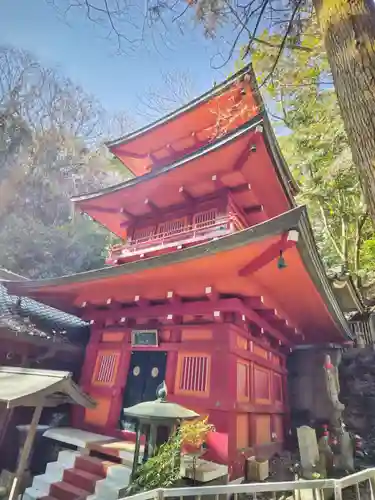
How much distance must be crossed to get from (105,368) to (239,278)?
442 cm

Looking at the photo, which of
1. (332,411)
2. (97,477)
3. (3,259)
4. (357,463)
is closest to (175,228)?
(97,477)

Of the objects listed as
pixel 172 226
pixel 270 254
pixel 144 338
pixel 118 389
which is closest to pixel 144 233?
pixel 172 226

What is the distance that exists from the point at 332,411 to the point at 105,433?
20.8 feet

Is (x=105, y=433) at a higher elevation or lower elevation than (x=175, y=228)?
lower

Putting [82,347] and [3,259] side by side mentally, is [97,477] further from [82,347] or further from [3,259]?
[3,259]

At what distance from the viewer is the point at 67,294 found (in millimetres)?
7938

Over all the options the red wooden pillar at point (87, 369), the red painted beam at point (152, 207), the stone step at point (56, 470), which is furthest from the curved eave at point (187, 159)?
the stone step at point (56, 470)

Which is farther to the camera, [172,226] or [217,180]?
[172,226]

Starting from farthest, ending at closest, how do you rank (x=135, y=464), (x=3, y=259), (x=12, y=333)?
(x=3, y=259) → (x=12, y=333) → (x=135, y=464)

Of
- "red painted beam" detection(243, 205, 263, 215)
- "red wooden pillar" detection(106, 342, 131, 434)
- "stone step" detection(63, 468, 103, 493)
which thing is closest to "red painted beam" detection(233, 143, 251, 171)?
"red painted beam" detection(243, 205, 263, 215)

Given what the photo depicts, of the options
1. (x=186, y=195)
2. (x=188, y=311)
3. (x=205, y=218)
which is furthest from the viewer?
(x=186, y=195)

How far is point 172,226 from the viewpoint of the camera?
365 inches

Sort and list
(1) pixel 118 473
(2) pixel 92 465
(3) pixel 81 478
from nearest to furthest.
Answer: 1. (1) pixel 118 473
2. (3) pixel 81 478
3. (2) pixel 92 465

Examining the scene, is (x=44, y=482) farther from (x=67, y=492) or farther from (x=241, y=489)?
(x=241, y=489)
